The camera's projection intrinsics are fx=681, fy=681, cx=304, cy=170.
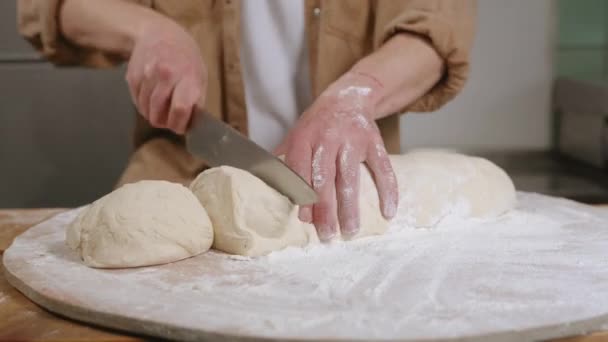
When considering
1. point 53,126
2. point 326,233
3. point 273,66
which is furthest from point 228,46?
point 53,126

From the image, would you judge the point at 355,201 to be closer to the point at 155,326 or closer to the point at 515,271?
the point at 515,271

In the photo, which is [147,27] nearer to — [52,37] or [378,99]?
[52,37]

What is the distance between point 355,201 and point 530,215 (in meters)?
0.39

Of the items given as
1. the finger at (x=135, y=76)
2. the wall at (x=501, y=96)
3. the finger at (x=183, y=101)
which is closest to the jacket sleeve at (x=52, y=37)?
the finger at (x=135, y=76)

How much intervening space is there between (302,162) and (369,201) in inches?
5.6

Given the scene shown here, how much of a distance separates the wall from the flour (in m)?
1.29

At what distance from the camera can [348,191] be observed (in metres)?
1.11

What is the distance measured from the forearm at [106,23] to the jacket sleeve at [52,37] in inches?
0.8

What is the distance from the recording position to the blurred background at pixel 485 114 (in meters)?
2.20

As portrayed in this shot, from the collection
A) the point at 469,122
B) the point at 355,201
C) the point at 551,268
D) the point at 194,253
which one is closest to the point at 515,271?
the point at 551,268

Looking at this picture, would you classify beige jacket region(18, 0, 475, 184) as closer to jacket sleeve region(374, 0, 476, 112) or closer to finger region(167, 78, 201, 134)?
jacket sleeve region(374, 0, 476, 112)

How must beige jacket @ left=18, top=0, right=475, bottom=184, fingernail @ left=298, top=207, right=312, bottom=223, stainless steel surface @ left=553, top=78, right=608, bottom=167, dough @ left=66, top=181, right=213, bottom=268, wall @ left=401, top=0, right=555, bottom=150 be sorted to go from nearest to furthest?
dough @ left=66, top=181, right=213, bottom=268
fingernail @ left=298, top=207, right=312, bottom=223
beige jacket @ left=18, top=0, right=475, bottom=184
stainless steel surface @ left=553, top=78, right=608, bottom=167
wall @ left=401, top=0, right=555, bottom=150

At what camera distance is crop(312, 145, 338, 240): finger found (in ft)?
3.59

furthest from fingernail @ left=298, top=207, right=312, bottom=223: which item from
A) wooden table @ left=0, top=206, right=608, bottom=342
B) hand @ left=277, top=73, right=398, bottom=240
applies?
wooden table @ left=0, top=206, right=608, bottom=342
